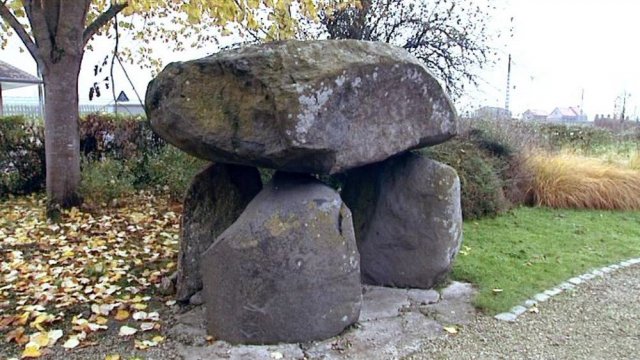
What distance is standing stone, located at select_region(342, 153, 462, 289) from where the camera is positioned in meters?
3.73

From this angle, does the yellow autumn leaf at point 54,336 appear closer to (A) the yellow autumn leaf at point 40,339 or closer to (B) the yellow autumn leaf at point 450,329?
(A) the yellow autumn leaf at point 40,339

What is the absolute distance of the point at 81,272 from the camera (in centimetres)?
406

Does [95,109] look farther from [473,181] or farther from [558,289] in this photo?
[558,289]

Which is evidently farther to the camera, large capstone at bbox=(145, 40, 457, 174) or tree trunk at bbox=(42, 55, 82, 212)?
tree trunk at bbox=(42, 55, 82, 212)

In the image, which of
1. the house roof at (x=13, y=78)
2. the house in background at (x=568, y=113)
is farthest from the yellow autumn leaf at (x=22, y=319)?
the house in background at (x=568, y=113)

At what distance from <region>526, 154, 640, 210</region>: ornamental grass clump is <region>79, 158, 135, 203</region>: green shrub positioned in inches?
249

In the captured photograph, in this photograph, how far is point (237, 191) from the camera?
142 inches

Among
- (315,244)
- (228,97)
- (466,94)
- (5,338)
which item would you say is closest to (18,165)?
(5,338)

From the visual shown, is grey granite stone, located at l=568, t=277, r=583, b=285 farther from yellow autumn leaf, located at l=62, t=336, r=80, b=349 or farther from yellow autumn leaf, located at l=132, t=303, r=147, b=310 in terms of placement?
yellow autumn leaf, located at l=62, t=336, r=80, b=349

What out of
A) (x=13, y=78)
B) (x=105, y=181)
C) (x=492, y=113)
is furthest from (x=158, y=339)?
(x=13, y=78)

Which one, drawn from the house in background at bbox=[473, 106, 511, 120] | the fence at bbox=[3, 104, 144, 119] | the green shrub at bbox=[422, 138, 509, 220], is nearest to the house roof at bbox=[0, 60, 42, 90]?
the fence at bbox=[3, 104, 144, 119]

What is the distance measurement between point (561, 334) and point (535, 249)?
2.13 m

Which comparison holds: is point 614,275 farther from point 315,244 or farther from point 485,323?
point 315,244

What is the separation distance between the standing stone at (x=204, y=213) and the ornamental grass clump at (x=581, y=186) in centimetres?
593
